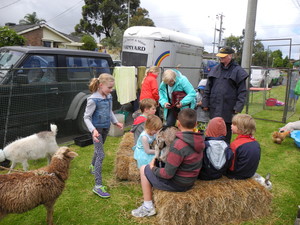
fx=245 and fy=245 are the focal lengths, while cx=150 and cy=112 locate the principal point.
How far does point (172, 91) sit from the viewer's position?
4.70 metres

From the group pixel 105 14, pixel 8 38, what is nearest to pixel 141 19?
pixel 105 14

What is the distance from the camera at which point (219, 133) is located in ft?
10.2

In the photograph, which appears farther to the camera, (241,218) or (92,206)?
(92,206)

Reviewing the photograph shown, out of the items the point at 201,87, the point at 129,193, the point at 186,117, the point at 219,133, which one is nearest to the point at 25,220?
the point at 129,193

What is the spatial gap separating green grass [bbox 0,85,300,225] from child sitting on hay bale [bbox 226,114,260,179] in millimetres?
679

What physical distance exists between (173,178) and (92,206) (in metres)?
1.34

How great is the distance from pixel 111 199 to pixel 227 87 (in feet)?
8.54

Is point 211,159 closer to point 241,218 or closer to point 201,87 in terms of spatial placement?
point 241,218

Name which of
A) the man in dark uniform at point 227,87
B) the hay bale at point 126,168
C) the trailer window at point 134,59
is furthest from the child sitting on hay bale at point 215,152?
the trailer window at point 134,59

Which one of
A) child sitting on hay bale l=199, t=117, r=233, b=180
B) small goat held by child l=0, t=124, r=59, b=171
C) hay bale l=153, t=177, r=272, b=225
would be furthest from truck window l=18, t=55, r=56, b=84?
child sitting on hay bale l=199, t=117, r=233, b=180

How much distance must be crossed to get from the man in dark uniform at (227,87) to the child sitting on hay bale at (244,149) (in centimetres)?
89

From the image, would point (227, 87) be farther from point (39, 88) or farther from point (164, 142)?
point (39, 88)

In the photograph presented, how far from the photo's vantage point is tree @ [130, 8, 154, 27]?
49406 millimetres

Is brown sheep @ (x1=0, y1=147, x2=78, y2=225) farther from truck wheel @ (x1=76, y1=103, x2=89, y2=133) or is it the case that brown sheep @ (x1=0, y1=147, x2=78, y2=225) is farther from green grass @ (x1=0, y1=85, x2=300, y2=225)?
→ truck wheel @ (x1=76, y1=103, x2=89, y2=133)
